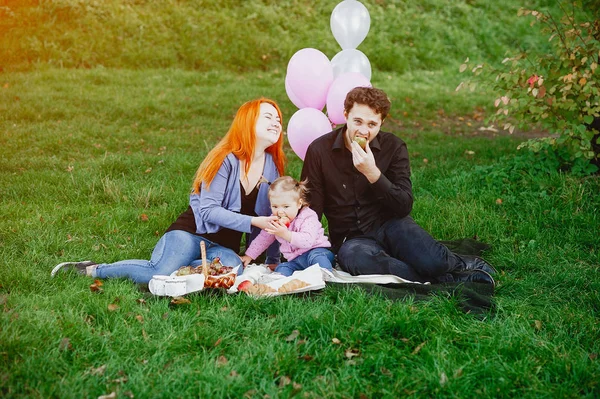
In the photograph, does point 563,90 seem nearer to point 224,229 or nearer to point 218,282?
point 224,229

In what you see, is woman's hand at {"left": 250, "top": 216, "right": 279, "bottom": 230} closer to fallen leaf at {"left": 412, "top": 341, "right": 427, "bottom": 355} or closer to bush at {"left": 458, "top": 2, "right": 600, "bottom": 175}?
fallen leaf at {"left": 412, "top": 341, "right": 427, "bottom": 355}

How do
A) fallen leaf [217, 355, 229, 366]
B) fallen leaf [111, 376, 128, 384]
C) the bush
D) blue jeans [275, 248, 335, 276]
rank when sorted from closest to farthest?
fallen leaf [111, 376, 128, 384] < fallen leaf [217, 355, 229, 366] < blue jeans [275, 248, 335, 276] < the bush

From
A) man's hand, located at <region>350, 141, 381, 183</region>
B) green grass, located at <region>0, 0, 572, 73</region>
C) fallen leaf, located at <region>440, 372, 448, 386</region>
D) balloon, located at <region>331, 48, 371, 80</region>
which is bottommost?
fallen leaf, located at <region>440, 372, 448, 386</region>

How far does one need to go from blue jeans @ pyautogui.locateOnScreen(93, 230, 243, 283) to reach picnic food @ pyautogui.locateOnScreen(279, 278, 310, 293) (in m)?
0.56

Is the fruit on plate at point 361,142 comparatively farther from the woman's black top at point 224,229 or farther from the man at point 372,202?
the woman's black top at point 224,229

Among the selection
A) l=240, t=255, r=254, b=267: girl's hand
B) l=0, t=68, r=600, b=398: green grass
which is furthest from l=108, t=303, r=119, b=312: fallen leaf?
l=240, t=255, r=254, b=267: girl's hand

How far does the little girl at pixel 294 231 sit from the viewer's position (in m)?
4.03

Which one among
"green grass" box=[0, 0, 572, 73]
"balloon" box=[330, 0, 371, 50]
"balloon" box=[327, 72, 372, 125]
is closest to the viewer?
"balloon" box=[327, 72, 372, 125]

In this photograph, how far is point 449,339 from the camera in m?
3.16

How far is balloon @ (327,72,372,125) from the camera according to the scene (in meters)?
4.50

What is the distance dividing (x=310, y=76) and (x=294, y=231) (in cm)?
134

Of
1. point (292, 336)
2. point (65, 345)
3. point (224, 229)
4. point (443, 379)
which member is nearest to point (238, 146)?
point (224, 229)

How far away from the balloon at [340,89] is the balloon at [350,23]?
79cm

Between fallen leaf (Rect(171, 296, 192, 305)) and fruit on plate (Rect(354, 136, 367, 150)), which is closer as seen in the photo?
fallen leaf (Rect(171, 296, 192, 305))
